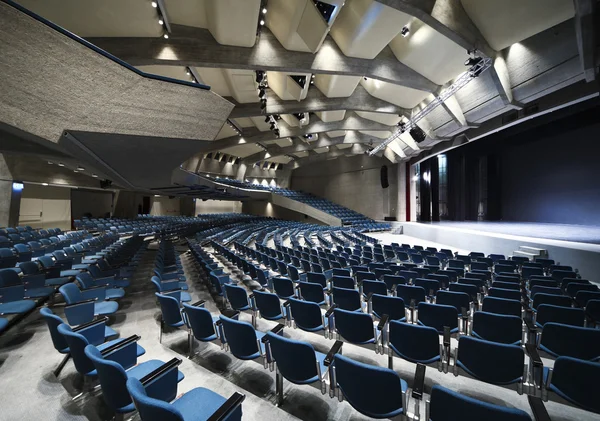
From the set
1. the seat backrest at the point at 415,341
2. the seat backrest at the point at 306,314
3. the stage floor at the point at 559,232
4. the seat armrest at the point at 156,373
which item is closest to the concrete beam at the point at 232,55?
the seat backrest at the point at 306,314

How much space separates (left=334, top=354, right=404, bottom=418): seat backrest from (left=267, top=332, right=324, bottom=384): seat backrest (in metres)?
0.29

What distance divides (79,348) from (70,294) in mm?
2055

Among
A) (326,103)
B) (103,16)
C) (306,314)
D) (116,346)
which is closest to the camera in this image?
A: (116,346)

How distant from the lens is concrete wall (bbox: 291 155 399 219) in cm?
2339

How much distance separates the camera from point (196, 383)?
Answer: 8.75ft

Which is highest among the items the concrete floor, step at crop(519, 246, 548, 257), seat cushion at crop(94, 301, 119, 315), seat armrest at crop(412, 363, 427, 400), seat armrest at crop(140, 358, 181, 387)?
step at crop(519, 246, 548, 257)

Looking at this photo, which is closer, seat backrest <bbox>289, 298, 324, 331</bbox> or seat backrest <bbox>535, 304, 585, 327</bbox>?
seat backrest <bbox>535, 304, 585, 327</bbox>

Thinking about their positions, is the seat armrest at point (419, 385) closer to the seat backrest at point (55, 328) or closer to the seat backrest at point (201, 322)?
the seat backrest at point (201, 322)

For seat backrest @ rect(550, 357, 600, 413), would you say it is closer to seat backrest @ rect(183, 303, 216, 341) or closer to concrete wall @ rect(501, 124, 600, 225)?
seat backrest @ rect(183, 303, 216, 341)

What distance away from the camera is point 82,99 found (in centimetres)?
396

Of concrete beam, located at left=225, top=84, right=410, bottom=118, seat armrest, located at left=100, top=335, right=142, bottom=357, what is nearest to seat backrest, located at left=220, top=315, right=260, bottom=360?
seat armrest, located at left=100, top=335, right=142, bottom=357

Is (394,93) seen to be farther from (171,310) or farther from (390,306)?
(171,310)

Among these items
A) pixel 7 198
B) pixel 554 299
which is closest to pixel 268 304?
pixel 554 299

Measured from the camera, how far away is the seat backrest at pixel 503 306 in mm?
3523
